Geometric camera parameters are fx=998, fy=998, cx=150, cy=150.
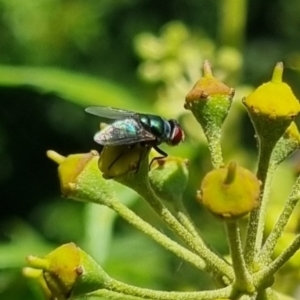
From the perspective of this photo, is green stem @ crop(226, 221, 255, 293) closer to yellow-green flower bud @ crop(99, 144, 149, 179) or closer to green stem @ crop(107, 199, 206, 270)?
green stem @ crop(107, 199, 206, 270)

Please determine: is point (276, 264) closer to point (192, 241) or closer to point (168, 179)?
point (192, 241)

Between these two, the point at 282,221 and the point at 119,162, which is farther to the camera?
the point at 119,162

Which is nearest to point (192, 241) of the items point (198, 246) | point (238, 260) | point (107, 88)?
point (198, 246)

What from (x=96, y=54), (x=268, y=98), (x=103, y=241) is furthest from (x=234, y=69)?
(x=96, y=54)

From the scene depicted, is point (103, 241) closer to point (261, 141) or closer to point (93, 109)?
point (93, 109)

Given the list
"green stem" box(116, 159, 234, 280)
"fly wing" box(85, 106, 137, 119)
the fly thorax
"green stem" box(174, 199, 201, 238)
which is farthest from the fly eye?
"green stem" box(116, 159, 234, 280)
